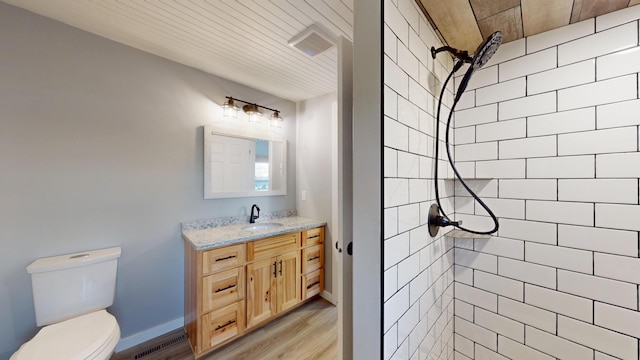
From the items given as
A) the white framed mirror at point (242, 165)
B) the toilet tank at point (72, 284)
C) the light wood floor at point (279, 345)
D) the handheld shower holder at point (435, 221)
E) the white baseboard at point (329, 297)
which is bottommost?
the light wood floor at point (279, 345)

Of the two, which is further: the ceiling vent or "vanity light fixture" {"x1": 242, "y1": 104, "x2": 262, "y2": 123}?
"vanity light fixture" {"x1": 242, "y1": 104, "x2": 262, "y2": 123}

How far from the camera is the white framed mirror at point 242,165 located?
6.93ft

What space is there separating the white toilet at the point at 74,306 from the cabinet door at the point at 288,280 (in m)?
1.13

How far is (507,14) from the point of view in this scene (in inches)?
33.5

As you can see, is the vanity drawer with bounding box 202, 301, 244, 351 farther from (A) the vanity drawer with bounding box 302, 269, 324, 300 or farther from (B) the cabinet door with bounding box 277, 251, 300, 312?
(A) the vanity drawer with bounding box 302, 269, 324, 300

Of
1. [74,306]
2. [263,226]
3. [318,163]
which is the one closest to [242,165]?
[263,226]

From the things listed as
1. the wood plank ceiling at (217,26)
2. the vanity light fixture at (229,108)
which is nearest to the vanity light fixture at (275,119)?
the vanity light fixture at (229,108)

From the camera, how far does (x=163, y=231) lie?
1867mm

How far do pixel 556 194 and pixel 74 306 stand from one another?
2.64 metres

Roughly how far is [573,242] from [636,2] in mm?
885

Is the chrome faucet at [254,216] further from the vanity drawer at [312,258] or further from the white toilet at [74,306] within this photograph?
the white toilet at [74,306]

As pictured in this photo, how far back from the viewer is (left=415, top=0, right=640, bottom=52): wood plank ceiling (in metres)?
0.80

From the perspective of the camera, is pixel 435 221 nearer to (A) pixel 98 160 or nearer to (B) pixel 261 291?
(B) pixel 261 291

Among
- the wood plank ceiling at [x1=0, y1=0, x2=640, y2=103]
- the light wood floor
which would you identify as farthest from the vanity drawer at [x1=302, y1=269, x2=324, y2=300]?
the wood plank ceiling at [x1=0, y1=0, x2=640, y2=103]
